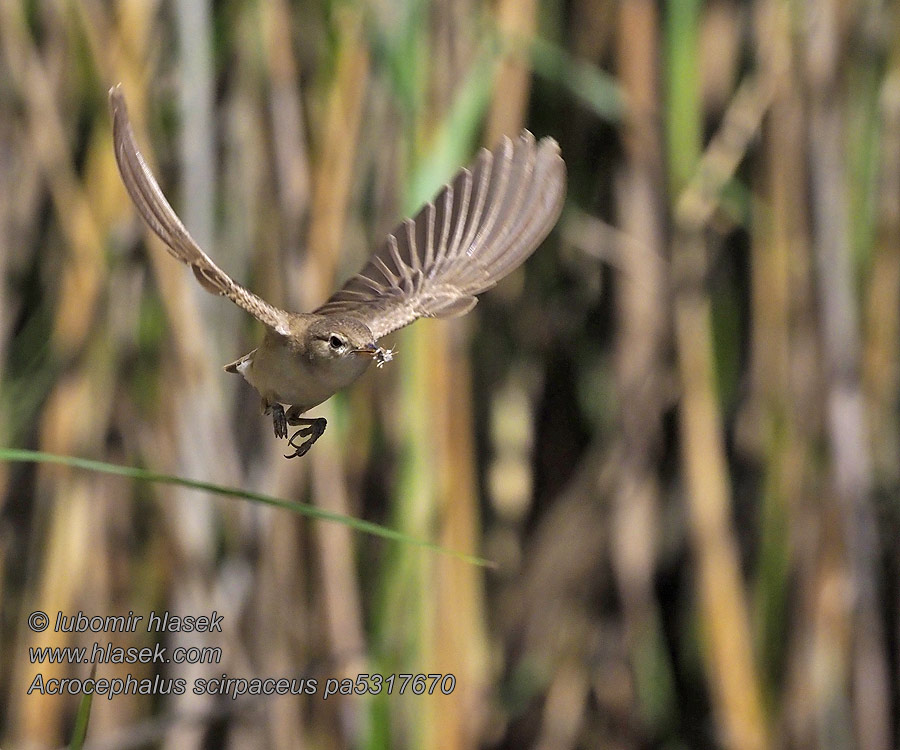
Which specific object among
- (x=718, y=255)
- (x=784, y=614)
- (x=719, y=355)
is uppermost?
(x=718, y=255)

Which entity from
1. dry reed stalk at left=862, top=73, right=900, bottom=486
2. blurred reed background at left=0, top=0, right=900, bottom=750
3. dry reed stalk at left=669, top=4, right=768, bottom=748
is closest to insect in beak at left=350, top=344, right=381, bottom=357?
blurred reed background at left=0, top=0, right=900, bottom=750

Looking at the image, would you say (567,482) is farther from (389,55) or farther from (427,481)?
(389,55)

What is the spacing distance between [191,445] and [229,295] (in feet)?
1.88

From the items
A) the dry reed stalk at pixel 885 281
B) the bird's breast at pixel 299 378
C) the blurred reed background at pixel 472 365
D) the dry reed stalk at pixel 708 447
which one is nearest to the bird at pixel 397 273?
the bird's breast at pixel 299 378

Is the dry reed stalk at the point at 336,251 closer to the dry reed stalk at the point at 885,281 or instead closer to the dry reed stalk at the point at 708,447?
the dry reed stalk at the point at 708,447

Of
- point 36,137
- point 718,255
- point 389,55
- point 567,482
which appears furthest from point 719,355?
point 36,137

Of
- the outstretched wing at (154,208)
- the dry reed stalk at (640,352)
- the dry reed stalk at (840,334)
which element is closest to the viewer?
the outstretched wing at (154,208)

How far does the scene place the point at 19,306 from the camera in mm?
1514

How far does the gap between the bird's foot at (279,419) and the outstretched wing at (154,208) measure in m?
0.10

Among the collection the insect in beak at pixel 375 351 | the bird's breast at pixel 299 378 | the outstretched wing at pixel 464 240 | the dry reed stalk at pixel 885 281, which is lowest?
the bird's breast at pixel 299 378

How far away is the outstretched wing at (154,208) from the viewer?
72 cm

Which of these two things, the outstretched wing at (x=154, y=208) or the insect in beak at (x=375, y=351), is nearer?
the outstretched wing at (x=154, y=208)

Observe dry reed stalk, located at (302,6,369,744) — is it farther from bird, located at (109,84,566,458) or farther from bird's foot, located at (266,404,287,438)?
bird's foot, located at (266,404,287,438)

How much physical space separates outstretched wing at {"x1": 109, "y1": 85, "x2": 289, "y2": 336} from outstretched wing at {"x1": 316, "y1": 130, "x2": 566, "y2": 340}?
0.17 m
